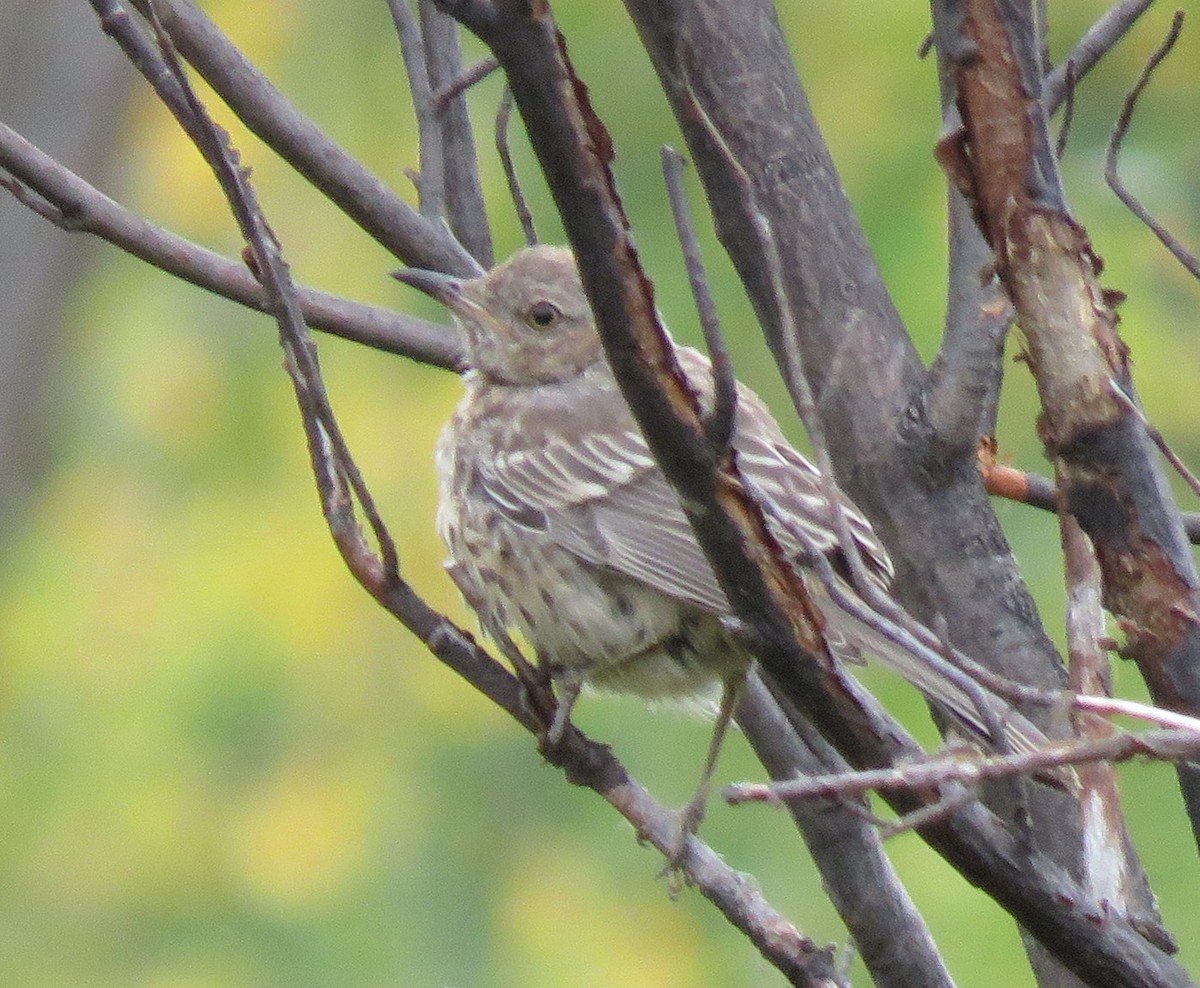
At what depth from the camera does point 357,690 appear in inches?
397

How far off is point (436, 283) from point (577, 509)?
0.59 m

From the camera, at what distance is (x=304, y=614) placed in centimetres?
930

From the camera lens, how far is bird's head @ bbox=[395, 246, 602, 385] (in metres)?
4.96

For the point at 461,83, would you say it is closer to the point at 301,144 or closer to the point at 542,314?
the point at 301,144

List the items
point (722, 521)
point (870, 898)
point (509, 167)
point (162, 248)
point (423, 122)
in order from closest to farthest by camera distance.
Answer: point (722, 521) → point (870, 898) → point (162, 248) → point (509, 167) → point (423, 122)

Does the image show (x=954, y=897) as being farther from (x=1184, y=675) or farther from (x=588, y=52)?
(x=1184, y=675)

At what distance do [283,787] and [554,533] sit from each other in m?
5.82

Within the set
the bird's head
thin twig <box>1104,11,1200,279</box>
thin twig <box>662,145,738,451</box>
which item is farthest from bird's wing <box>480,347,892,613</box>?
thin twig <box>662,145,738,451</box>

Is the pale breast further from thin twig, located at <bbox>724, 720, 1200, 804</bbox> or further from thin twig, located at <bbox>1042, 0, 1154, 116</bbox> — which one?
thin twig, located at <bbox>724, 720, 1200, 804</bbox>

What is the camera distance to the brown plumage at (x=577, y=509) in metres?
4.13

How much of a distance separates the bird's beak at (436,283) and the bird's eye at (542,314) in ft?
1.25

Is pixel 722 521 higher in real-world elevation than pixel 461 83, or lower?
lower

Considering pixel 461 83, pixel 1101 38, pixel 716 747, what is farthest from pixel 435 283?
pixel 1101 38

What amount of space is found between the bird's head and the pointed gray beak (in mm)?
74
